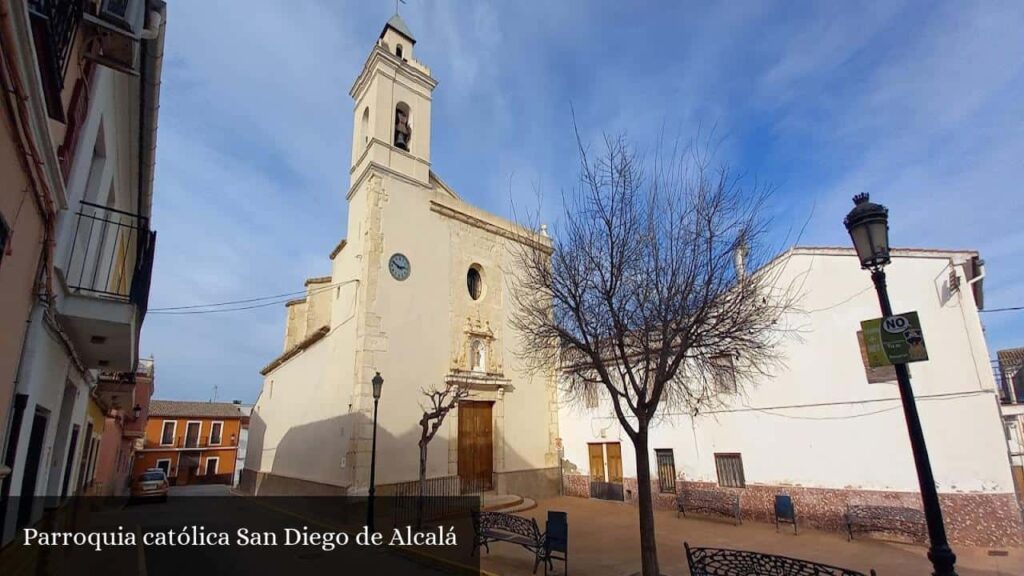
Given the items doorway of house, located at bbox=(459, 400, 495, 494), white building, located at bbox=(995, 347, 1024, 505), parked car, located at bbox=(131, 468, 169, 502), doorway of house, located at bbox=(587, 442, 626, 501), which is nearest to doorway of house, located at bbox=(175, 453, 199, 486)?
parked car, located at bbox=(131, 468, 169, 502)

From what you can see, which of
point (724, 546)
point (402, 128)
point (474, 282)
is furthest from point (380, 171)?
point (724, 546)

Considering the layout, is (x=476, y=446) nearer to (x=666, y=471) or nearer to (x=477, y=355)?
(x=477, y=355)

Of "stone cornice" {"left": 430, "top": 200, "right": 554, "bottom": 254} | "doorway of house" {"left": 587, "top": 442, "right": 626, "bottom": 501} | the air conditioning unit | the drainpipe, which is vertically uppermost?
"stone cornice" {"left": 430, "top": 200, "right": 554, "bottom": 254}

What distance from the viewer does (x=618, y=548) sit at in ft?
28.9

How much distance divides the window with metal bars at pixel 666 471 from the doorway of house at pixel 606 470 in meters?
1.28

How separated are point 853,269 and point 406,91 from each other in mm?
14095

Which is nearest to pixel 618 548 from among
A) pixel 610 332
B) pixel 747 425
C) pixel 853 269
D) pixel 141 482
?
pixel 610 332

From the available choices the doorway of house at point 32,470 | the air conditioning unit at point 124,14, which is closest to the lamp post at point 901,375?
the air conditioning unit at point 124,14

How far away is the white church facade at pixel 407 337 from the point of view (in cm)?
1346

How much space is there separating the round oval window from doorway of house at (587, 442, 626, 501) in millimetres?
6229

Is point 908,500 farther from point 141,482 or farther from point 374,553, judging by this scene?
point 141,482

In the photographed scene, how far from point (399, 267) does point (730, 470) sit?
10.4 m

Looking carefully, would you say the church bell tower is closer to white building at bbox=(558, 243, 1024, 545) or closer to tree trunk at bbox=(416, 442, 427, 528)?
tree trunk at bbox=(416, 442, 427, 528)

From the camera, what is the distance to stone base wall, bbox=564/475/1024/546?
8375 millimetres
